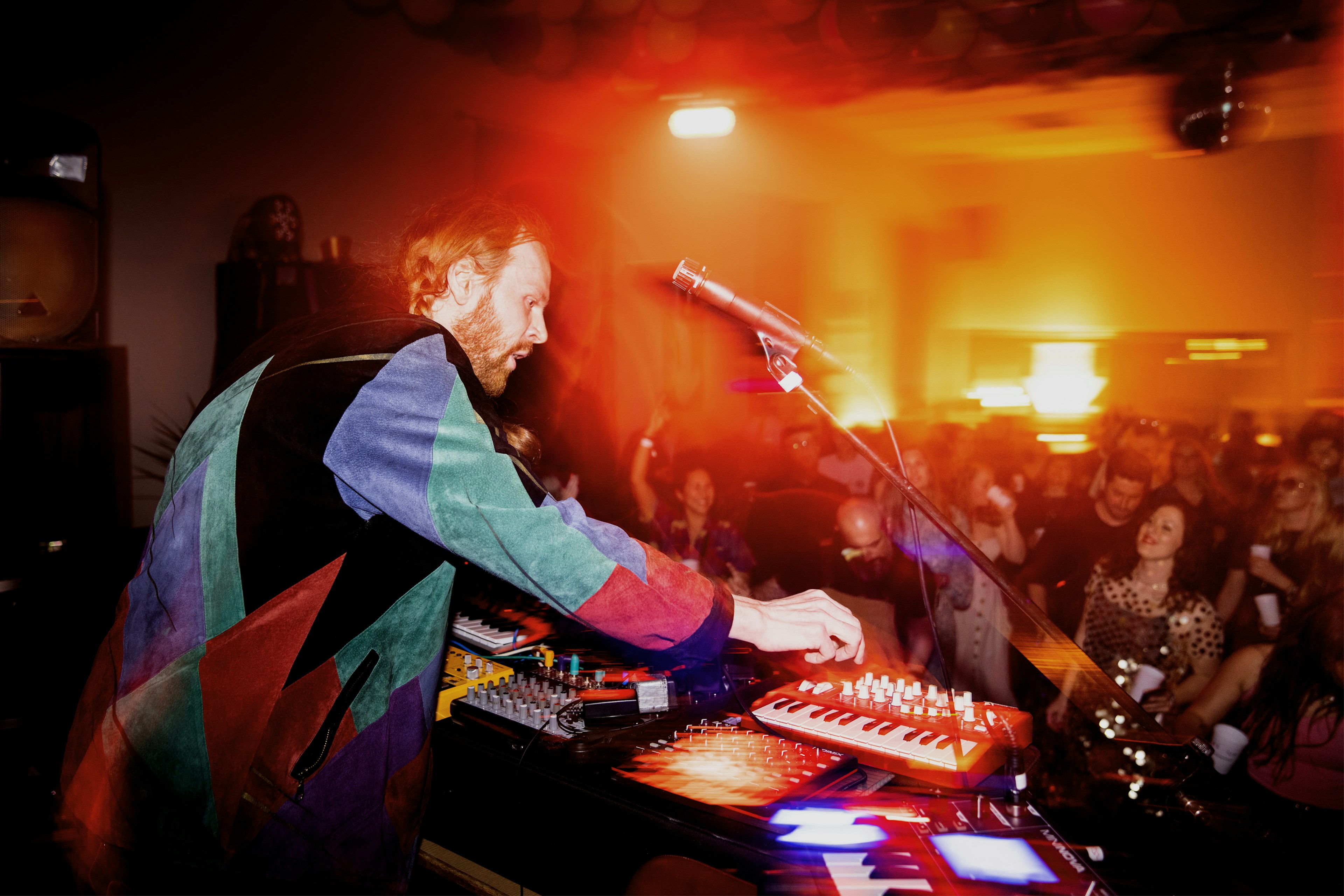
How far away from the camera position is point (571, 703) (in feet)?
5.16

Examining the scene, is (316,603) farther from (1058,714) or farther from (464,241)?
(1058,714)

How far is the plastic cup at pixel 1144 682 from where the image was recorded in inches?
106

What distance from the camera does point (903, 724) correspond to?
1.42m

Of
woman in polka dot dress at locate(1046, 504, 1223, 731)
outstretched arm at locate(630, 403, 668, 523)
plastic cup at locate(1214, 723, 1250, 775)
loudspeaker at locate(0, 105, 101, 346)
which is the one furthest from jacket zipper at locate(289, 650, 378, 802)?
outstretched arm at locate(630, 403, 668, 523)

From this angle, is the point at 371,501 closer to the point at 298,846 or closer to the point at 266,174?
the point at 298,846

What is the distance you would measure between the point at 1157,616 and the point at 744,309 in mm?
2573

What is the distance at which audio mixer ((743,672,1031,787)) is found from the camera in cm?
130

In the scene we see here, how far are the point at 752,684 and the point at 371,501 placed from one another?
0.86m

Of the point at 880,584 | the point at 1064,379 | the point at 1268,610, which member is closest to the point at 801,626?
the point at 880,584

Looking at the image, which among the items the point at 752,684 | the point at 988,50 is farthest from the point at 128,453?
the point at 988,50

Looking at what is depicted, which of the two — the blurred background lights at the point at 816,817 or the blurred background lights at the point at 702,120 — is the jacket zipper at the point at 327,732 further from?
the blurred background lights at the point at 702,120

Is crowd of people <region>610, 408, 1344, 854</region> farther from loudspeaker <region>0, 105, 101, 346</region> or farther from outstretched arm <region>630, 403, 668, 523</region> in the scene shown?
loudspeaker <region>0, 105, 101, 346</region>

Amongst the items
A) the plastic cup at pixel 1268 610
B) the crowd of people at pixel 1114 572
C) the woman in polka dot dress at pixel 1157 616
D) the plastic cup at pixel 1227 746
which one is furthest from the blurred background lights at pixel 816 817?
the plastic cup at pixel 1268 610

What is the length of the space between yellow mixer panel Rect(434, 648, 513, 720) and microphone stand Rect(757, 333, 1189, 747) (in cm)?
85
